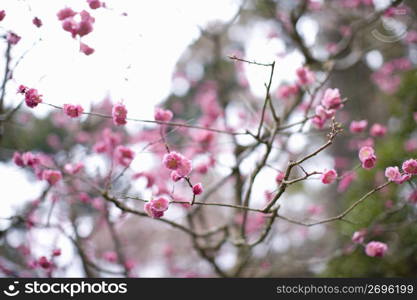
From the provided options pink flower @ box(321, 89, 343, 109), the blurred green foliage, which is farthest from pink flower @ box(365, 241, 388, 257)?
pink flower @ box(321, 89, 343, 109)

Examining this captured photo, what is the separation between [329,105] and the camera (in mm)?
2242

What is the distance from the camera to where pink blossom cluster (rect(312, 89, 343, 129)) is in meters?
2.22

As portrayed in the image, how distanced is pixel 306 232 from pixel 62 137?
409 cm

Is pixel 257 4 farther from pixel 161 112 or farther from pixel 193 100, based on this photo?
pixel 193 100

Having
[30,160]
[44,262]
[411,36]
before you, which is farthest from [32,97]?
[411,36]

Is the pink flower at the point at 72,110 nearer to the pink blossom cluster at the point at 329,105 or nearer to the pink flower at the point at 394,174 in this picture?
the pink blossom cluster at the point at 329,105

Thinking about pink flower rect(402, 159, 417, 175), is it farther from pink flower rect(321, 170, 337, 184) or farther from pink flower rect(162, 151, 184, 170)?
pink flower rect(162, 151, 184, 170)

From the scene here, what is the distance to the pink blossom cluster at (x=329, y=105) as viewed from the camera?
2225 millimetres

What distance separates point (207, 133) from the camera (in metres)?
2.84

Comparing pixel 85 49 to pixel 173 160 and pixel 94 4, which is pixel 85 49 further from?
pixel 173 160

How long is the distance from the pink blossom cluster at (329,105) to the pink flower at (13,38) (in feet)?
5.84

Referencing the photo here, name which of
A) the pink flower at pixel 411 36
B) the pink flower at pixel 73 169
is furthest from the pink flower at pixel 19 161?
the pink flower at pixel 411 36

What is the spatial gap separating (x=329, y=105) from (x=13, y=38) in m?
1.84

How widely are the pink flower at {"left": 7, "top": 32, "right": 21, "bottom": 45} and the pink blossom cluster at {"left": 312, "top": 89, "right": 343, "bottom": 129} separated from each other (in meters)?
1.78
